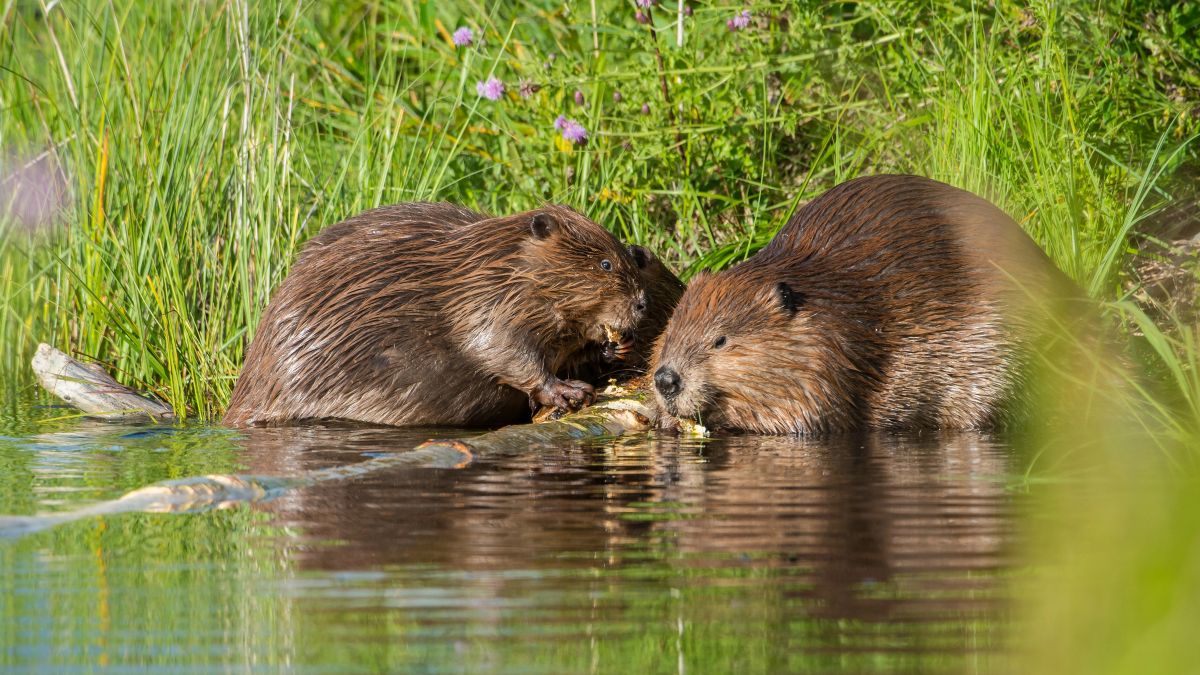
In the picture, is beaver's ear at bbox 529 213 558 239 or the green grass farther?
the green grass

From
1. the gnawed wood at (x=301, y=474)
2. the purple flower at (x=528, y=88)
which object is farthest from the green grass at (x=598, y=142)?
the gnawed wood at (x=301, y=474)

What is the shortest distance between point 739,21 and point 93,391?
272cm

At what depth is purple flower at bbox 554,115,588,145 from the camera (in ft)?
19.6

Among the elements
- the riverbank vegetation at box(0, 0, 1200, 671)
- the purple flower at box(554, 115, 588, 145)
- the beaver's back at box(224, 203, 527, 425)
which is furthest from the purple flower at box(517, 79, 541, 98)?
the beaver's back at box(224, 203, 527, 425)

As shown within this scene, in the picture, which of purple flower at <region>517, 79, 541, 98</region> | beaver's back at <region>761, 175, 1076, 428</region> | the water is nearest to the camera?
the water

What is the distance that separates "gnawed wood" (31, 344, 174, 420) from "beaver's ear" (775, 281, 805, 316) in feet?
6.94

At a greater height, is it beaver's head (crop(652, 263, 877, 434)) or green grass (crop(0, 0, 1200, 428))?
green grass (crop(0, 0, 1200, 428))

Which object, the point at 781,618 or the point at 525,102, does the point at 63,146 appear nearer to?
the point at 525,102

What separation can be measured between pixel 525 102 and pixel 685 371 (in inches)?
87.8

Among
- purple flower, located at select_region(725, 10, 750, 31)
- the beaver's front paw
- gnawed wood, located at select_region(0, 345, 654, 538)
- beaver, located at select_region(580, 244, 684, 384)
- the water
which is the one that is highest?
purple flower, located at select_region(725, 10, 750, 31)

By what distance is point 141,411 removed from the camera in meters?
5.23

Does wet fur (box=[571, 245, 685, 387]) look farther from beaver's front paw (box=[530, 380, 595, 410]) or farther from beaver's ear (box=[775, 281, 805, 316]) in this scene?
beaver's ear (box=[775, 281, 805, 316])

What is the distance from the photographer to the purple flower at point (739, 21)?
593 cm

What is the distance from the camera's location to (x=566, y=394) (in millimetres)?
4816
